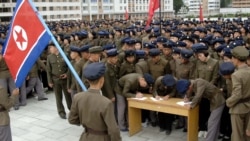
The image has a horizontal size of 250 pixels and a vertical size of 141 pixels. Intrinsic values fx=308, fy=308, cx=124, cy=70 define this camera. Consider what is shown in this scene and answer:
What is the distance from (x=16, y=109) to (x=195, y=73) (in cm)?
474

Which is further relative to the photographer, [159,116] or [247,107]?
[159,116]

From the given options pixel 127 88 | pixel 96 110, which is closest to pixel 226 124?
pixel 127 88

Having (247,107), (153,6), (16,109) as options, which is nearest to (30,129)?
(16,109)

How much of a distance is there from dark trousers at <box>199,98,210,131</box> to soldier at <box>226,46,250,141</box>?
109 cm

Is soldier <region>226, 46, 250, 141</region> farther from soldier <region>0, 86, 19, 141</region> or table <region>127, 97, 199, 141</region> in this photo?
soldier <region>0, 86, 19, 141</region>

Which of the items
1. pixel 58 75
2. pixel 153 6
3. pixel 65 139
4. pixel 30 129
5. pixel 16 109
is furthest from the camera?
pixel 153 6

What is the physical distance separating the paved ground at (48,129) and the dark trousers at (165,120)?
0.47 ft

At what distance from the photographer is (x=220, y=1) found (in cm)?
12262

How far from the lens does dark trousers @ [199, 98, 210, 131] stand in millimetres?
5688

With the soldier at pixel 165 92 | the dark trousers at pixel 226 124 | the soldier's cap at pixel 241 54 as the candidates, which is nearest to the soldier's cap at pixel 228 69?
the soldier's cap at pixel 241 54

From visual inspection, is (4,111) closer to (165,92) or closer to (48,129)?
(48,129)

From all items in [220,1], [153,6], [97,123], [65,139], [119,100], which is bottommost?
[65,139]

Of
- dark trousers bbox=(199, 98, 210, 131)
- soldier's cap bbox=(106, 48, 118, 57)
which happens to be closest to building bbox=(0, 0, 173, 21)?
soldier's cap bbox=(106, 48, 118, 57)

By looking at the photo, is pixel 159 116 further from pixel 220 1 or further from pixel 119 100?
pixel 220 1
